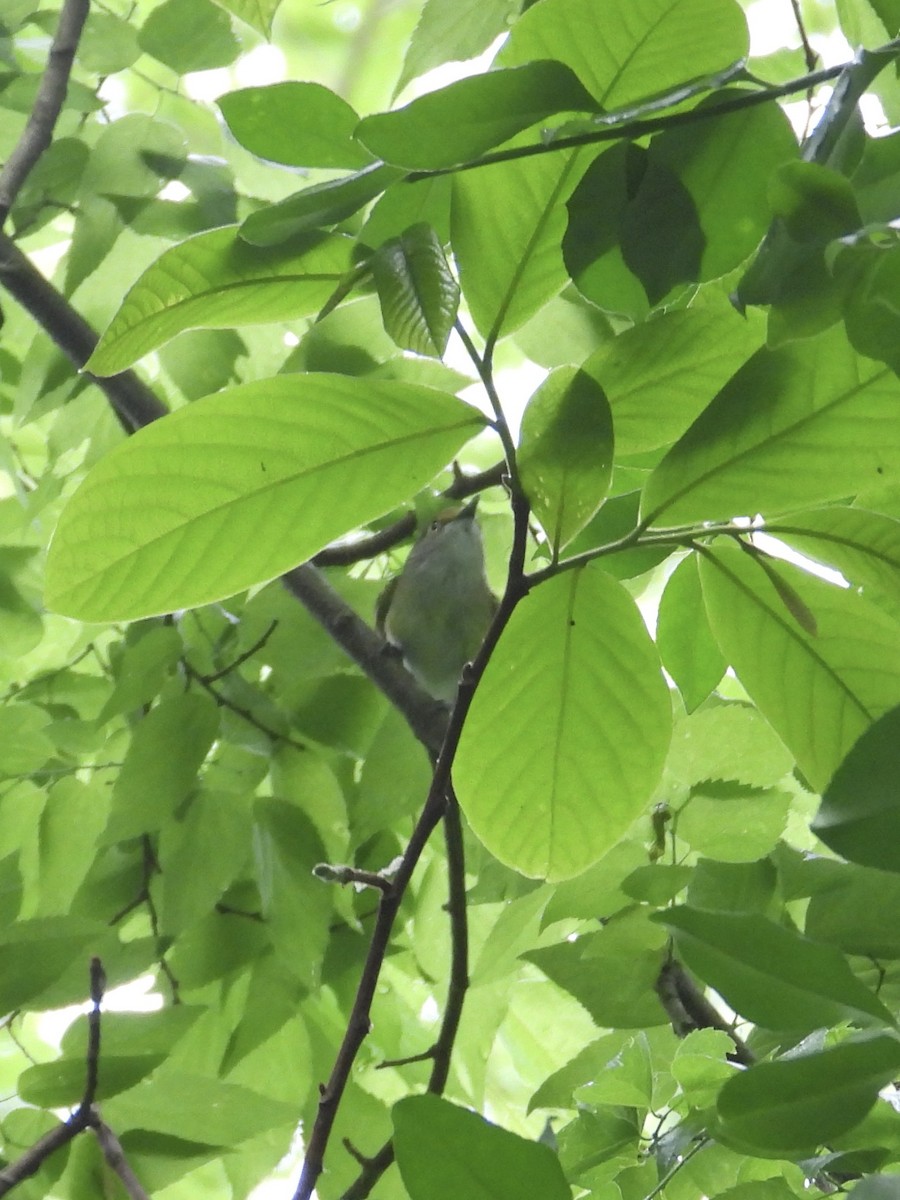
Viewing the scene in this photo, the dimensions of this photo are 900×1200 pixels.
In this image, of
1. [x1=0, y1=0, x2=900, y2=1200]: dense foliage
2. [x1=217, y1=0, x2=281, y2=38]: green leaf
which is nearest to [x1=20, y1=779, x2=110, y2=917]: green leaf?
[x1=0, y1=0, x2=900, y2=1200]: dense foliage

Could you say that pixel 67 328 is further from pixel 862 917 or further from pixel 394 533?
pixel 862 917

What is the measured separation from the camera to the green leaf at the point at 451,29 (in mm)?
853

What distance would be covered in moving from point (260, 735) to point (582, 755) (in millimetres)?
590

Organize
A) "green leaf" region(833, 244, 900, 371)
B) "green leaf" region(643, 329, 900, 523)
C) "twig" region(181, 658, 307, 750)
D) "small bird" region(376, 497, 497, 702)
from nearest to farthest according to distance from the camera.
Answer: "green leaf" region(833, 244, 900, 371) → "green leaf" region(643, 329, 900, 523) → "twig" region(181, 658, 307, 750) → "small bird" region(376, 497, 497, 702)

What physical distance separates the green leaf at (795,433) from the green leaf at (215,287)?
0.17 metres

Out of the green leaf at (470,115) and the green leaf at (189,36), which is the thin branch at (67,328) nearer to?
the green leaf at (189,36)

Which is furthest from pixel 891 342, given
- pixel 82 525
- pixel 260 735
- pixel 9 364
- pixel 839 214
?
pixel 9 364

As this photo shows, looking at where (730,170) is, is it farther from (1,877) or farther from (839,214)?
(1,877)

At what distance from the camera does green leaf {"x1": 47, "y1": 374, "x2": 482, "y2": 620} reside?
1.51 ft

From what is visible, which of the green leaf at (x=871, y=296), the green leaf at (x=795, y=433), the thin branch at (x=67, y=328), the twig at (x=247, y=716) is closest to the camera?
the green leaf at (x=871, y=296)

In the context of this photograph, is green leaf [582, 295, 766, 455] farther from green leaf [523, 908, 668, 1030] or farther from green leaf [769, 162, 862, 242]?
green leaf [523, 908, 668, 1030]

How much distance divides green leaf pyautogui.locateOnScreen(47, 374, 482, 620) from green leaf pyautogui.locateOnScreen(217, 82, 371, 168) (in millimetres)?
92

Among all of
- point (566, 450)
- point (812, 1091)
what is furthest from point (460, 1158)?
point (566, 450)

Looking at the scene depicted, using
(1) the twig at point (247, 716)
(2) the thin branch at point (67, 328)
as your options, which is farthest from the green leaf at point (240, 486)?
(2) the thin branch at point (67, 328)
